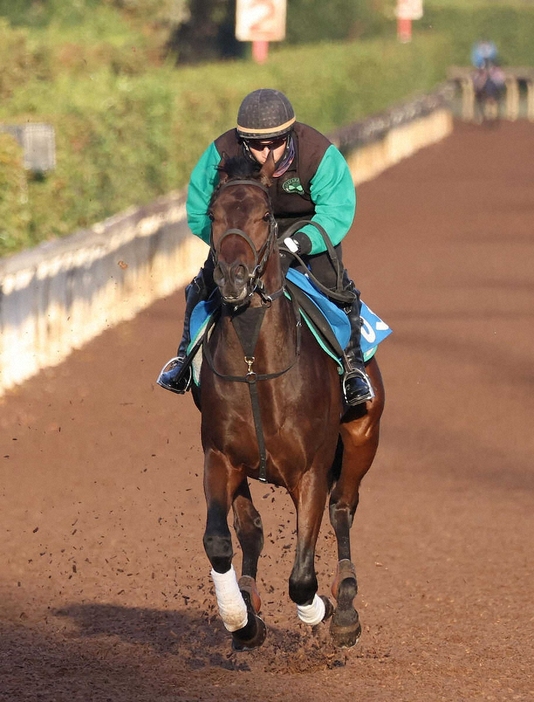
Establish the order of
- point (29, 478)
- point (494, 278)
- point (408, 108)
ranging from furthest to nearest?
1. point (408, 108)
2. point (494, 278)
3. point (29, 478)

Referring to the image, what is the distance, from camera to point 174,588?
797 centimetres

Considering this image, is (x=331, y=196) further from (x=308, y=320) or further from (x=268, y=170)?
(x=268, y=170)

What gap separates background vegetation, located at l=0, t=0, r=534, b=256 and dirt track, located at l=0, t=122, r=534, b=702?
159cm

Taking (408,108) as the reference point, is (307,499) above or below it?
above

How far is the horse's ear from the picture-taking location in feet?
19.7

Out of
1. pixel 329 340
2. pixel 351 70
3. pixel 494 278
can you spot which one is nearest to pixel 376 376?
pixel 329 340

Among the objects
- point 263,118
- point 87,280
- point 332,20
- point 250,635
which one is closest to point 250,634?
point 250,635

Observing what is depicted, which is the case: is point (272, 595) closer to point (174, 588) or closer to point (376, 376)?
point (174, 588)

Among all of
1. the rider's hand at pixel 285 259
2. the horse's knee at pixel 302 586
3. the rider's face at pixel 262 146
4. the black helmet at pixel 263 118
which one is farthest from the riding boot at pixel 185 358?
the horse's knee at pixel 302 586

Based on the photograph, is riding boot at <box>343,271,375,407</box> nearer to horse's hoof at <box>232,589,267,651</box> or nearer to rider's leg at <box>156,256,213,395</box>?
rider's leg at <box>156,256,213,395</box>

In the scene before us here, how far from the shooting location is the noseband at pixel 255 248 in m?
5.63

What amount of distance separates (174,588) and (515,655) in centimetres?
195

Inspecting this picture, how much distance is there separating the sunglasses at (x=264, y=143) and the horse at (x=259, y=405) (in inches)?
13.2

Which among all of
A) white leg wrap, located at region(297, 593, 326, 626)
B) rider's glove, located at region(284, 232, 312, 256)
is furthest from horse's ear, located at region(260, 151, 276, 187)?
white leg wrap, located at region(297, 593, 326, 626)
